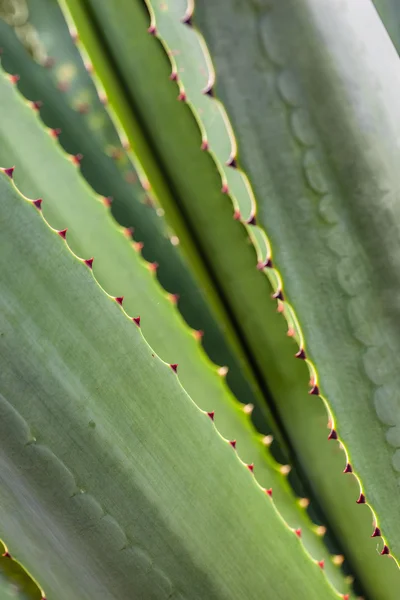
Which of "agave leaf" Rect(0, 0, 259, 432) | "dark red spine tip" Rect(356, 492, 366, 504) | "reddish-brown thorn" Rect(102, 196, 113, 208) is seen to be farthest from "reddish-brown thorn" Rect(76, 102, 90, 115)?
"dark red spine tip" Rect(356, 492, 366, 504)

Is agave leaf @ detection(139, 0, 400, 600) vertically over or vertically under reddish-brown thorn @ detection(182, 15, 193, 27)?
under

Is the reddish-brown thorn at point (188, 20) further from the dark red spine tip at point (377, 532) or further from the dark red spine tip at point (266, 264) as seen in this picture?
the dark red spine tip at point (377, 532)

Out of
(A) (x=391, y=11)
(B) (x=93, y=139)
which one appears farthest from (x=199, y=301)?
(A) (x=391, y=11)

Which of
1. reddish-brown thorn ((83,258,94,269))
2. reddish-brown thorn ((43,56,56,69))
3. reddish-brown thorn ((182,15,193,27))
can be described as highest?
reddish-brown thorn ((43,56,56,69))

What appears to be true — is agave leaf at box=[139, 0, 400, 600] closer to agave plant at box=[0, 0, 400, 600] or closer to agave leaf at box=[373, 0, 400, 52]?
agave plant at box=[0, 0, 400, 600]

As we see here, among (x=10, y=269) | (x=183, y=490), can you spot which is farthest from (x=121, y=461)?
(x=10, y=269)

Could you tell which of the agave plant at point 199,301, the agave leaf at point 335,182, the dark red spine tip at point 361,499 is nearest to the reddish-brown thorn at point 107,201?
the agave plant at point 199,301
